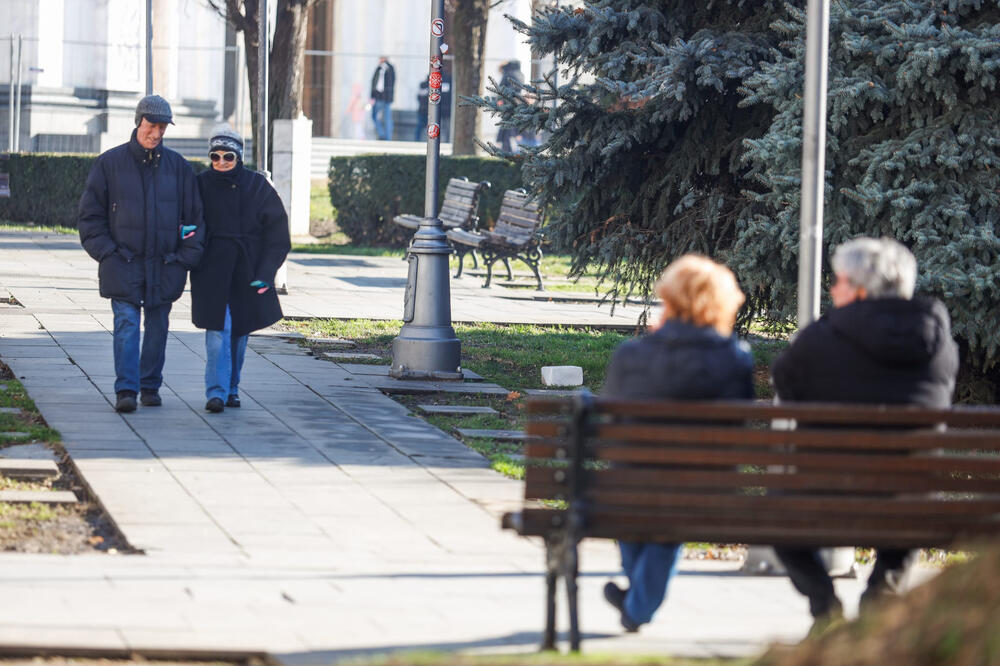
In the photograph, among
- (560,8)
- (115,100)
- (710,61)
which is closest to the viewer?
(710,61)

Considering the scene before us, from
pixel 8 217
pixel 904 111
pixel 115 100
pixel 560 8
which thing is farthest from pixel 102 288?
pixel 115 100

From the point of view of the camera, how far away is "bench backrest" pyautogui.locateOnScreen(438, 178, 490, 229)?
71.1 feet

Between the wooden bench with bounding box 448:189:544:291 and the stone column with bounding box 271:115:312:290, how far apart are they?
286cm

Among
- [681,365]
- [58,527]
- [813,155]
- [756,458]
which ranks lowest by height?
[58,527]

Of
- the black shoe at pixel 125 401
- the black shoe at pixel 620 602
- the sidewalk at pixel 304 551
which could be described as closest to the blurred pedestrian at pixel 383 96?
the sidewalk at pixel 304 551

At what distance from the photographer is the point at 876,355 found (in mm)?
5398

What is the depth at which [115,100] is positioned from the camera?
33.1 metres

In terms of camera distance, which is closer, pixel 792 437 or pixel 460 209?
pixel 792 437

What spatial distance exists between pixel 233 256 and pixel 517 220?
1085cm

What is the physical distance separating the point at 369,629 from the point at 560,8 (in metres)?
7.39

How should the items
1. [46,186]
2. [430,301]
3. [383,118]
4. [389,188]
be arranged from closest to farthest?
[430,301] → [389,188] → [46,186] → [383,118]

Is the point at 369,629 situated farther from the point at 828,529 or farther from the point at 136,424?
the point at 136,424

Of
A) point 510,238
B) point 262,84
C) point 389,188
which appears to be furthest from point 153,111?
point 389,188

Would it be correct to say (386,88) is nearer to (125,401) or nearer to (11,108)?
(11,108)
